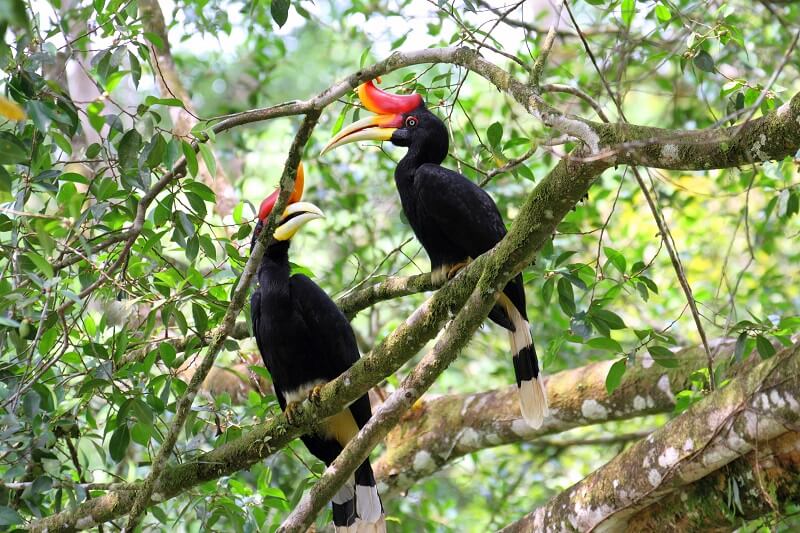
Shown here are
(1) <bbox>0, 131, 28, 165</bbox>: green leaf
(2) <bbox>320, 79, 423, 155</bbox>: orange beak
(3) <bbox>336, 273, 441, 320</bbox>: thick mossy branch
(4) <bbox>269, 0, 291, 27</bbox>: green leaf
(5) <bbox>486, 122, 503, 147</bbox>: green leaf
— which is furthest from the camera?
(2) <bbox>320, 79, 423, 155</bbox>: orange beak

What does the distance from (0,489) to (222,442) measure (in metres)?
0.84

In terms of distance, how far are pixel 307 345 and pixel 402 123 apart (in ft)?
4.33

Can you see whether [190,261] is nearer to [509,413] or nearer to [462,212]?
[462,212]

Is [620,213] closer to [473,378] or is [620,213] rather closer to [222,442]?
[473,378]

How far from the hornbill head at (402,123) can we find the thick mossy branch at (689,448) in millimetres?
1776

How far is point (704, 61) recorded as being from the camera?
348cm

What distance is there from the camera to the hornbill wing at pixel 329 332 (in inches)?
149

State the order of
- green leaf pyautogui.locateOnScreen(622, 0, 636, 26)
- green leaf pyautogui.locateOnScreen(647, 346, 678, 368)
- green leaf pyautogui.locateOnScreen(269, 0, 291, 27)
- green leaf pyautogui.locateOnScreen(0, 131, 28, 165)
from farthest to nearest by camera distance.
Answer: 1. green leaf pyautogui.locateOnScreen(622, 0, 636, 26)
2. green leaf pyautogui.locateOnScreen(647, 346, 678, 368)
3. green leaf pyautogui.locateOnScreen(269, 0, 291, 27)
4. green leaf pyautogui.locateOnScreen(0, 131, 28, 165)

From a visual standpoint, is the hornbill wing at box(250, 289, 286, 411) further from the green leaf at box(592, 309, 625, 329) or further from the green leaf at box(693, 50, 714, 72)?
the green leaf at box(693, 50, 714, 72)

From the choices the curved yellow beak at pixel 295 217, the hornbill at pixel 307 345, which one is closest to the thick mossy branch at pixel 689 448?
the hornbill at pixel 307 345

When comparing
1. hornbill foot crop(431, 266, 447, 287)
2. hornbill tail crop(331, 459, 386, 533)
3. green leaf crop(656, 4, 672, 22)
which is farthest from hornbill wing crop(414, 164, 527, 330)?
green leaf crop(656, 4, 672, 22)

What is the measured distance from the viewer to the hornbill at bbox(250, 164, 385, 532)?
3.79m

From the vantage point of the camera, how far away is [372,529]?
12.4ft

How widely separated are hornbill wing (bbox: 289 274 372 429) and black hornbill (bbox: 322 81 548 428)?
49cm
